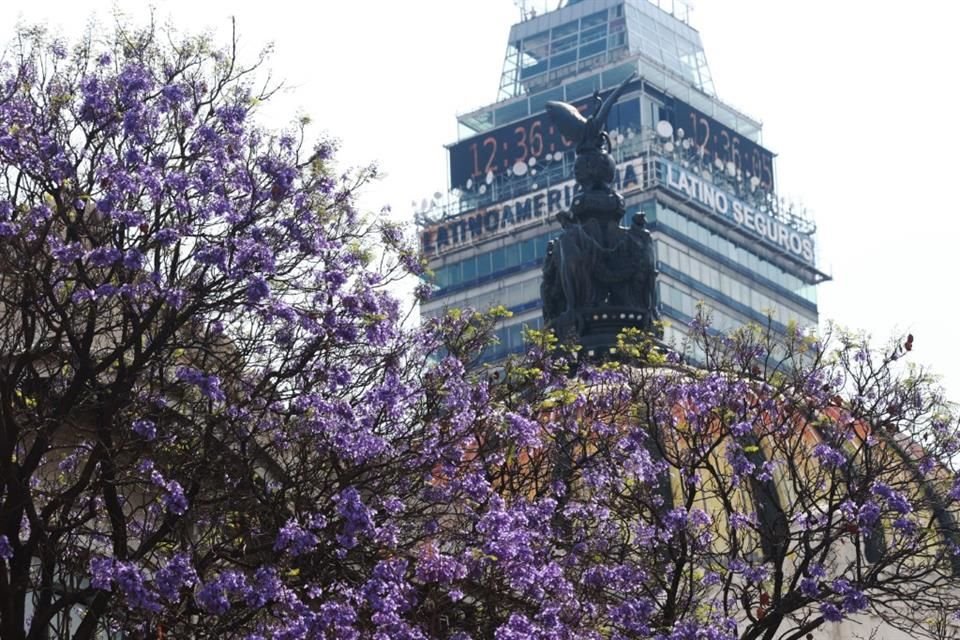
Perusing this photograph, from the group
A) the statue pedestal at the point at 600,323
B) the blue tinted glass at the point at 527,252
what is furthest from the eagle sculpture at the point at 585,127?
the blue tinted glass at the point at 527,252

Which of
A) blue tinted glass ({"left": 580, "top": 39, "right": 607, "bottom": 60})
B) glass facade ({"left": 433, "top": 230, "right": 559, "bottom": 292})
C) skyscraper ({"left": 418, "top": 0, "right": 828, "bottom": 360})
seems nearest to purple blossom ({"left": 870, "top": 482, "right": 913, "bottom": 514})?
skyscraper ({"left": 418, "top": 0, "right": 828, "bottom": 360})

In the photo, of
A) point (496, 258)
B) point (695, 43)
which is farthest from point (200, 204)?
point (695, 43)

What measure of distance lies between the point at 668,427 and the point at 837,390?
7.04 feet

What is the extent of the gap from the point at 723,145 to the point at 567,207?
30.9 ft

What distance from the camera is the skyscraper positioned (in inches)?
4663

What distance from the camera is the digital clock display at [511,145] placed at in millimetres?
120875

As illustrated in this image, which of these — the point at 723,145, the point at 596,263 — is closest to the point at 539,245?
the point at 723,145

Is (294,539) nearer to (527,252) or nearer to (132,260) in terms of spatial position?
(132,260)

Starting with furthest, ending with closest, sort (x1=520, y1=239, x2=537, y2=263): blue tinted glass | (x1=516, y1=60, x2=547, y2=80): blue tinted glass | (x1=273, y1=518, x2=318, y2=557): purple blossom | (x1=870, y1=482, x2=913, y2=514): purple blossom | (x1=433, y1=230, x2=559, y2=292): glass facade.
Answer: (x1=516, y1=60, x2=547, y2=80): blue tinted glass < (x1=433, y1=230, x2=559, y2=292): glass facade < (x1=520, y1=239, x2=537, y2=263): blue tinted glass < (x1=870, y1=482, x2=913, y2=514): purple blossom < (x1=273, y1=518, x2=318, y2=557): purple blossom

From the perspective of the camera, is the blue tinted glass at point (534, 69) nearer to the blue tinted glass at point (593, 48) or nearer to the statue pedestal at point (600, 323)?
the blue tinted glass at point (593, 48)

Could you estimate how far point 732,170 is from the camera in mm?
124250

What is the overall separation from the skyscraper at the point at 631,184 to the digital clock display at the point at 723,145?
0.07m

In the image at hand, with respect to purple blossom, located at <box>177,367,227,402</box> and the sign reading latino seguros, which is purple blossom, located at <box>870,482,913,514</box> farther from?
the sign reading latino seguros

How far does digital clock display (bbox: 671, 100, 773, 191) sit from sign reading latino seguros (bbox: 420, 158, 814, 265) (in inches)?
91.0
